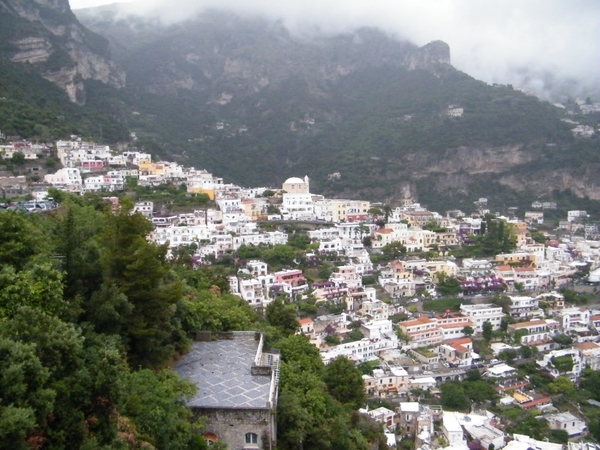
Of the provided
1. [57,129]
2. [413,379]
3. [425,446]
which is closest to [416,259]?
[413,379]

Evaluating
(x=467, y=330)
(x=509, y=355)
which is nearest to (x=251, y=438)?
(x=509, y=355)

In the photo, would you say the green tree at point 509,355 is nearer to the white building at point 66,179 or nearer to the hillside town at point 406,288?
the hillside town at point 406,288

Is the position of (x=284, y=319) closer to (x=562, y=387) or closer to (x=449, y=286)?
(x=562, y=387)

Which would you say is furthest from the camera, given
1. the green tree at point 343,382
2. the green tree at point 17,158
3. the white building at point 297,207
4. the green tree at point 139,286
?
the white building at point 297,207

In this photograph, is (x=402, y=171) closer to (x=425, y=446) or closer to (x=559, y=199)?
(x=559, y=199)

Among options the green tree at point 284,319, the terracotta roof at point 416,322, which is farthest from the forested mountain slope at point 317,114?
the green tree at point 284,319

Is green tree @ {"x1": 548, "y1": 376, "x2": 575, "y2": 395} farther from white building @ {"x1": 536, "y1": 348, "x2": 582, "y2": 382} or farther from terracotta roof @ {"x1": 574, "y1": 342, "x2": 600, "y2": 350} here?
terracotta roof @ {"x1": 574, "y1": 342, "x2": 600, "y2": 350}
